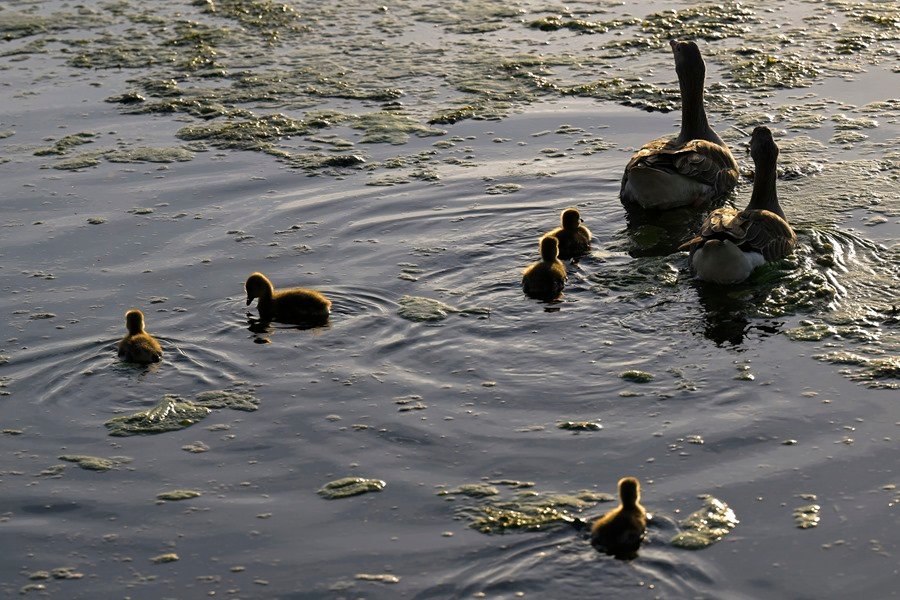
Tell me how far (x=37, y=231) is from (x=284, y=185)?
254cm

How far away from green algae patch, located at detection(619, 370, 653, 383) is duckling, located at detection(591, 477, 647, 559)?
2.10 m

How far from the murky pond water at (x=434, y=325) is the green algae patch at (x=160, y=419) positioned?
3cm

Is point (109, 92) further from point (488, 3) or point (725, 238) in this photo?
point (725, 238)

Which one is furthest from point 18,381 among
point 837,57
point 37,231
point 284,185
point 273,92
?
point 837,57

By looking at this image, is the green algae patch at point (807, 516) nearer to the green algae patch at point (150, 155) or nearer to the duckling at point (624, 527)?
the duckling at point (624, 527)

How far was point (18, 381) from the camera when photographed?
998 cm

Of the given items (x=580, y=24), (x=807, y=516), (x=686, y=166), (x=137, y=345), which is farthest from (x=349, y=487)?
(x=580, y=24)

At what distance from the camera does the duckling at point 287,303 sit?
35.3 ft

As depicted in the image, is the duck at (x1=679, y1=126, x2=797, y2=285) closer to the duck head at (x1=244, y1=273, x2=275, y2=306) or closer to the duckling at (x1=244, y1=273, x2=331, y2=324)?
the duckling at (x1=244, y1=273, x2=331, y2=324)

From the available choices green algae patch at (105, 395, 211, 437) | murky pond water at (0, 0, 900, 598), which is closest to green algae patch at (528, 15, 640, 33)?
murky pond water at (0, 0, 900, 598)

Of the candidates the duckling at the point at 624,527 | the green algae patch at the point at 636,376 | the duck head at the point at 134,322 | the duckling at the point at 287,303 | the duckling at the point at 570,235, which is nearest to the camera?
the duckling at the point at 624,527

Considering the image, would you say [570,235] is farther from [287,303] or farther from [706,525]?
[706,525]

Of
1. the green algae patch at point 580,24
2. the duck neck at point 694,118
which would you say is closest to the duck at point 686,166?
the duck neck at point 694,118

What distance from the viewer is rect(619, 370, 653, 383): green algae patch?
377 inches
